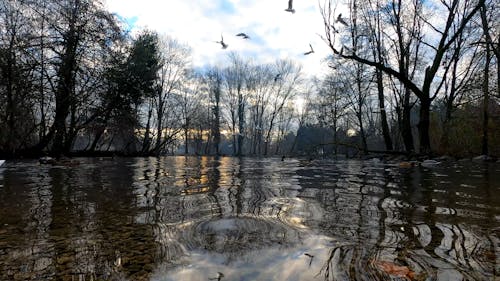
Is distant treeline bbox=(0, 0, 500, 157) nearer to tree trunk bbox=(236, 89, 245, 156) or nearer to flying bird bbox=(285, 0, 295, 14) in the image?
flying bird bbox=(285, 0, 295, 14)

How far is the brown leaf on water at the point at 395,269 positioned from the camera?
1556 mm

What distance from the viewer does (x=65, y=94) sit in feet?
57.6

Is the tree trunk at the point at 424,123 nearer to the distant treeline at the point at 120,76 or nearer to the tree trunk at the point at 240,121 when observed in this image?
the distant treeline at the point at 120,76

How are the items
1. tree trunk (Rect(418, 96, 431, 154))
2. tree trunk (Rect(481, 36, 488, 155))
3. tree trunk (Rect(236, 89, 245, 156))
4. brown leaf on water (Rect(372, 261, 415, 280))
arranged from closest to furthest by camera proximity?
→ brown leaf on water (Rect(372, 261, 415, 280)) → tree trunk (Rect(418, 96, 431, 154)) → tree trunk (Rect(481, 36, 488, 155)) → tree trunk (Rect(236, 89, 245, 156))

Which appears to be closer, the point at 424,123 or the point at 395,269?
the point at 395,269

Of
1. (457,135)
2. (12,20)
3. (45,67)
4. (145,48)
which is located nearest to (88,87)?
(45,67)

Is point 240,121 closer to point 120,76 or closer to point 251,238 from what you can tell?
point 120,76

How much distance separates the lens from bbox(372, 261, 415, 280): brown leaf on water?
156 centimetres

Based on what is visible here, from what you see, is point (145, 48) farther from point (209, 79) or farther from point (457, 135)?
point (209, 79)

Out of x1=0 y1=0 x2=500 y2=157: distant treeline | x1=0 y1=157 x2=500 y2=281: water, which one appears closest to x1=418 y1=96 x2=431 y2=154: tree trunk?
x1=0 y1=0 x2=500 y2=157: distant treeline

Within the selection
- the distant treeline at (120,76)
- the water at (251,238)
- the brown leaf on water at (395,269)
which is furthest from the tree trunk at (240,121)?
the brown leaf on water at (395,269)

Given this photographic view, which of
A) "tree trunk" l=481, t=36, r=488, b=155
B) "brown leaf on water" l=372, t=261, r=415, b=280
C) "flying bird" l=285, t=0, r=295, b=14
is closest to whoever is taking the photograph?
"brown leaf on water" l=372, t=261, r=415, b=280

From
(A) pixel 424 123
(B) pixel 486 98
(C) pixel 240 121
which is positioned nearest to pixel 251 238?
(A) pixel 424 123

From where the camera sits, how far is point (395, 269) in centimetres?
162
